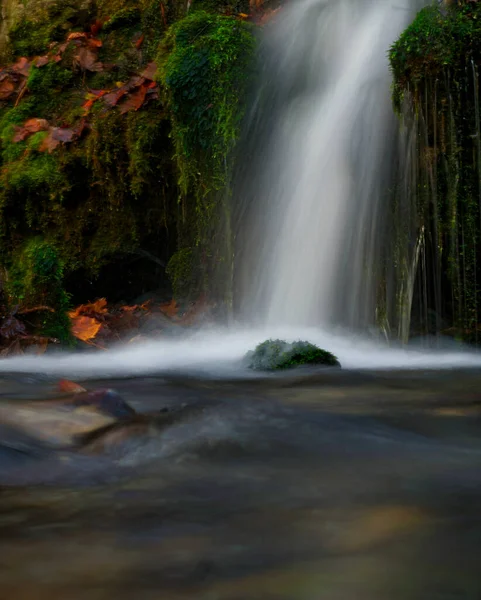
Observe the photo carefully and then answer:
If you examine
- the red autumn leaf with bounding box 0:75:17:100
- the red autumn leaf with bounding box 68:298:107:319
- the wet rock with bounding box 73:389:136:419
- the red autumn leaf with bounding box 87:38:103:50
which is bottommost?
Answer: the wet rock with bounding box 73:389:136:419

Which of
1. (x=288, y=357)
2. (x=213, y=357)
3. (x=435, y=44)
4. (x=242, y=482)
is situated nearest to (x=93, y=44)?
(x=435, y=44)

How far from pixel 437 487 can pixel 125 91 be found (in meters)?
6.78

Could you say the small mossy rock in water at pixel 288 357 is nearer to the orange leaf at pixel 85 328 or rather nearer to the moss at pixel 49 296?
the moss at pixel 49 296

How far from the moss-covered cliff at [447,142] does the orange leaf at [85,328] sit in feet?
8.86

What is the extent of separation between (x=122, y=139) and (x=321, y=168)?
7.16 feet

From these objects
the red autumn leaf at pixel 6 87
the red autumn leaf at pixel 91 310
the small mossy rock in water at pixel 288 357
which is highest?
the red autumn leaf at pixel 6 87

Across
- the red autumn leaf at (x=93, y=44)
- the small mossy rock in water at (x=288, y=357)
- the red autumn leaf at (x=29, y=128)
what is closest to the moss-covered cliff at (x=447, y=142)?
the small mossy rock in water at (x=288, y=357)

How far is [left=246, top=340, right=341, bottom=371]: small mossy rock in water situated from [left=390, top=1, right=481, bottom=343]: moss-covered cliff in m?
1.74

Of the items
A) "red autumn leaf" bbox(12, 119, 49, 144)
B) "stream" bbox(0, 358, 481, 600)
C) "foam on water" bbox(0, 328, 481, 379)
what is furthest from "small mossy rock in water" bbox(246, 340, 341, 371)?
"red autumn leaf" bbox(12, 119, 49, 144)

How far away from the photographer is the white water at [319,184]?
5.95 metres

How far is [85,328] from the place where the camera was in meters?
6.35

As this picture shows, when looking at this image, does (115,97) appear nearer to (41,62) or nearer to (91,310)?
(41,62)

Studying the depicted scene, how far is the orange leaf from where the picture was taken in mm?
6090

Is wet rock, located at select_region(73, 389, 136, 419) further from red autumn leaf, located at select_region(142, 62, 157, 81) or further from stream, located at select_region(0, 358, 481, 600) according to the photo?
red autumn leaf, located at select_region(142, 62, 157, 81)
